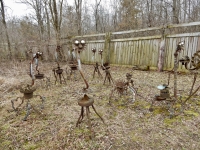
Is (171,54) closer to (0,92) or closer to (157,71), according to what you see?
(157,71)

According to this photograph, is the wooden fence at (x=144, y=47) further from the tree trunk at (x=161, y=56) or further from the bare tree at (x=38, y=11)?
the bare tree at (x=38, y=11)

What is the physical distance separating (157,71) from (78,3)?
8.70 m

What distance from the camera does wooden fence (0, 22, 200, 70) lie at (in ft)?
15.4

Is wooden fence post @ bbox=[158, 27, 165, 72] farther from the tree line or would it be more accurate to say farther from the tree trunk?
the tree line

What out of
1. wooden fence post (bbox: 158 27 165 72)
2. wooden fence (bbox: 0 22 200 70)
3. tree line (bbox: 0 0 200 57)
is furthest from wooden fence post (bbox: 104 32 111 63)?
tree line (bbox: 0 0 200 57)

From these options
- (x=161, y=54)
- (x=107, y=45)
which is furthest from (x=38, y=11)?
(x=161, y=54)

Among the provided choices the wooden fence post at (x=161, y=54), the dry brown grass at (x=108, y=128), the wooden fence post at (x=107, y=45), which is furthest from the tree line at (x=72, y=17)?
the dry brown grass at (x=108, y=128)

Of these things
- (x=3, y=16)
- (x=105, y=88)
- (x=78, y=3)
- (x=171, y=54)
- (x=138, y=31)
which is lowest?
(x=105, y=88)

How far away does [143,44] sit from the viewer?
5840 millimetres

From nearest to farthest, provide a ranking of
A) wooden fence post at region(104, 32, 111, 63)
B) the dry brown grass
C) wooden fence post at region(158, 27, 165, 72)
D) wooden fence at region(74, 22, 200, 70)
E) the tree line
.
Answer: the dry brown grass
wooden fence at region(74, 22, 200, 70)
wooden fence post at region(158, 27, 165, 72)
wooden fence post at region(104, 32, 111, 63)
the tree line

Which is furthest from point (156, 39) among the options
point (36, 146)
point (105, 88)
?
point (36, 146)

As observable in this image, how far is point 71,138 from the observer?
184 centimetres

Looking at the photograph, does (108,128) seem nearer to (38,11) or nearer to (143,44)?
(143,44)

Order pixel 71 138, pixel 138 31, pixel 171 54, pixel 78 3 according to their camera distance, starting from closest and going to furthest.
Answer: pixel 71 138 < pixel 171 54 < pixel 138 31 < pixel 78 3
